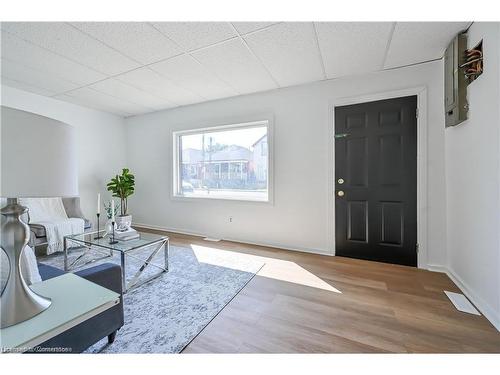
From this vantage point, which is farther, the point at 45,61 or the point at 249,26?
the point at 45,61

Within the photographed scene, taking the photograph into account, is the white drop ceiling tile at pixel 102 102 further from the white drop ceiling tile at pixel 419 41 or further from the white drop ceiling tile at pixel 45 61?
the white drop ceiling tile at pixel 419 41

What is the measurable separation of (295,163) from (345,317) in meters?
1.99

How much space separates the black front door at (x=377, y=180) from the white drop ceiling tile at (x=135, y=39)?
2178 mm

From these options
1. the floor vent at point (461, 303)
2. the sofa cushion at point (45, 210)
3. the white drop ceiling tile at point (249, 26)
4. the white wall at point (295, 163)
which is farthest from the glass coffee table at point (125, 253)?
the floor vent at point (461, 303)

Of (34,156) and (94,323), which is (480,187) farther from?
(94,323)

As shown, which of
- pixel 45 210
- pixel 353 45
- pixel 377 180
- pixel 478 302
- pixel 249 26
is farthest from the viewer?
pixel 45 210

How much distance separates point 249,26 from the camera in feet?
5.96

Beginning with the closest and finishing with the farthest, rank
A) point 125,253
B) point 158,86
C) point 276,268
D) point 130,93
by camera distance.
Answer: point 125,253 < point 276,268 < point 158,86 < point 130,93

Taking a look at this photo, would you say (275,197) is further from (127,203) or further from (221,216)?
(127,203)

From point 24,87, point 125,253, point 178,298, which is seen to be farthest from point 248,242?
point 24,87

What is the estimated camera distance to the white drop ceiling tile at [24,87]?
9.43 ft

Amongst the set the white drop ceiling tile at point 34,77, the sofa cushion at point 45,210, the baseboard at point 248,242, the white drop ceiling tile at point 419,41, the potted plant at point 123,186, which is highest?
the white drop ceiling tile at point 34,77

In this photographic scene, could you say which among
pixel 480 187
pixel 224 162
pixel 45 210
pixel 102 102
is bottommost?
pixel 45 210
